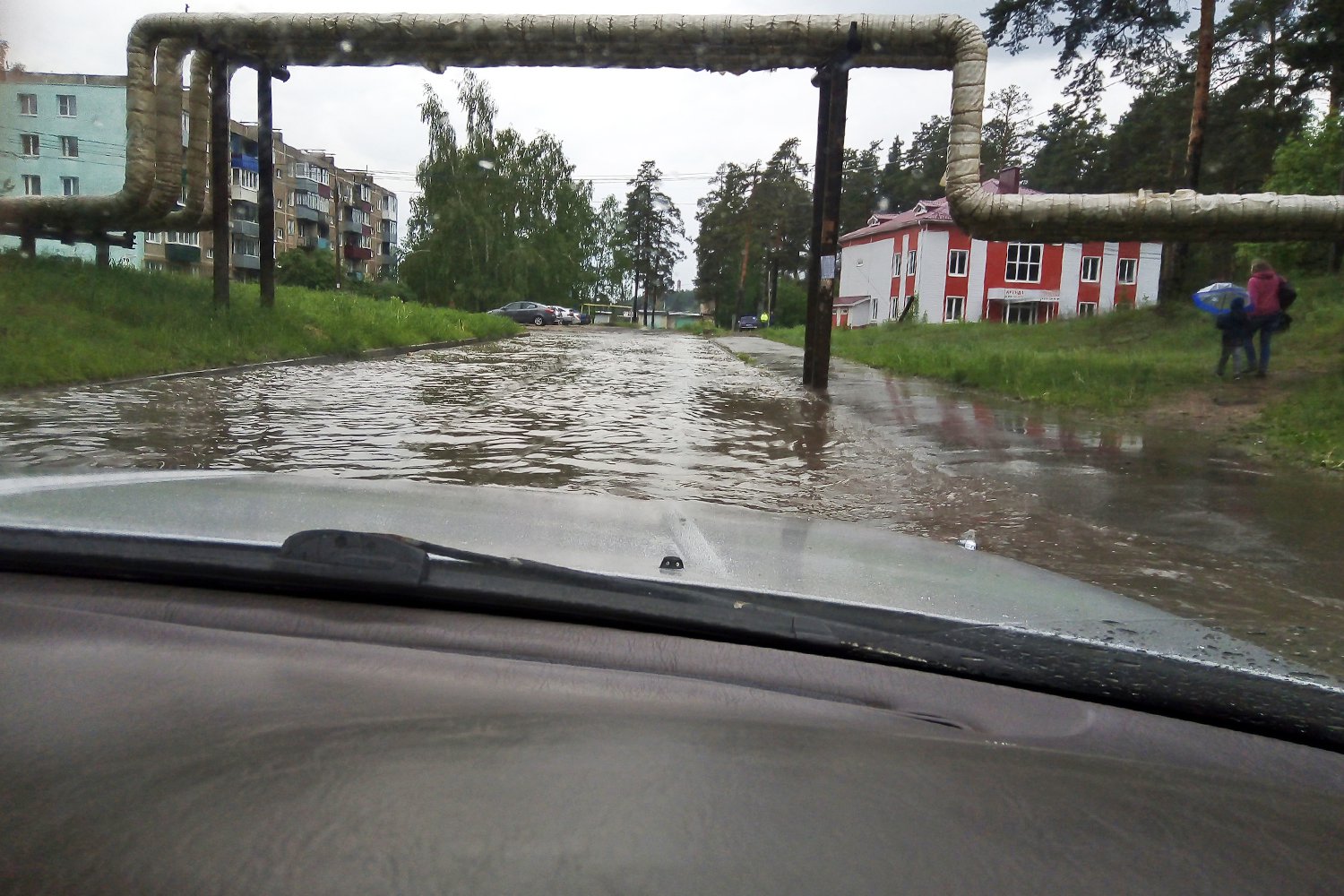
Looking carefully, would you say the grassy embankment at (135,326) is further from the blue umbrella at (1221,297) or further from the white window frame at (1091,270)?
the white window frame at (1091,270)

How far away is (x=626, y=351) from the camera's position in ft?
84.8

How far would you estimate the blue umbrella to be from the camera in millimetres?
13170

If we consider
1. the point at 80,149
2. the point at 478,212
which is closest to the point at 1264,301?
the point at 80,149

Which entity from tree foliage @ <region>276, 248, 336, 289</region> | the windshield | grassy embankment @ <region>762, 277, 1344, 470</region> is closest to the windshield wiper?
the windshield

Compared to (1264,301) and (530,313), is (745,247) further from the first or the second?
(1264,301)

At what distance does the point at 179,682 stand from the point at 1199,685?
155 centimetres

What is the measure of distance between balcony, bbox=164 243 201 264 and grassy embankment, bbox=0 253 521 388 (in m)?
1.08

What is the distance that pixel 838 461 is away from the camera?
847cm

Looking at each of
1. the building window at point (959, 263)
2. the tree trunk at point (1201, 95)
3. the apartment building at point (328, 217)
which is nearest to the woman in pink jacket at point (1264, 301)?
the tree trunk at point (1201, 95)

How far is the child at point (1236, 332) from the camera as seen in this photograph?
12.9 meters

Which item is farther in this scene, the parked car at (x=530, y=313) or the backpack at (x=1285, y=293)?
the parked car at (x=530, y=313)

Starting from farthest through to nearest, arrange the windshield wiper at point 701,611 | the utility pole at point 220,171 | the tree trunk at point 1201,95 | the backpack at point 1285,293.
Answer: the tree trunk at point 1201,95
the utility pole at point 220,171
the backpack at point 1285,293
the windshield wiper at point 701,611

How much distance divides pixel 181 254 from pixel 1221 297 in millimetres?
19412

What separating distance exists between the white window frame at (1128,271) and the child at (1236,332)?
38.5 ft
